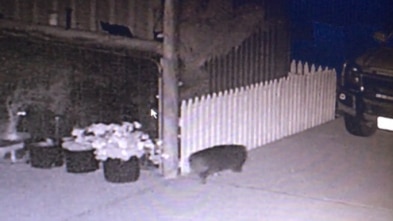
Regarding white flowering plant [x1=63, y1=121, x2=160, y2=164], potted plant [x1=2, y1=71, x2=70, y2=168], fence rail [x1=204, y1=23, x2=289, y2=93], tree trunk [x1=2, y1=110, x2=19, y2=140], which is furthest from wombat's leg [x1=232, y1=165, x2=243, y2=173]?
tree trunk [x1=2, y1=110, x2=19, y2=140]

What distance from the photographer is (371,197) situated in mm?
7453

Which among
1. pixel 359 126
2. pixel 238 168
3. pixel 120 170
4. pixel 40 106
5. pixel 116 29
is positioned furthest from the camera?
pixel 359 126

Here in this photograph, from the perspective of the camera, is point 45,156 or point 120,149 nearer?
point 120,149

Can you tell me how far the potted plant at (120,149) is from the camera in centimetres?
779

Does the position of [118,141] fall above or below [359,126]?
above

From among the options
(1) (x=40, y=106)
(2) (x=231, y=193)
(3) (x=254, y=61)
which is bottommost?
(2) (x=231, y=193)

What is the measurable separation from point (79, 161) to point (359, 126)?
13.7 feet

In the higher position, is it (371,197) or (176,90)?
(176,90)

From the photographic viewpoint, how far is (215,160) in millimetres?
7984

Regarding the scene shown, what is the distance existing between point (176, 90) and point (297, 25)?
17.4 ft

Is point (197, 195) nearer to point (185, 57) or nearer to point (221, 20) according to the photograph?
point (185, 57)

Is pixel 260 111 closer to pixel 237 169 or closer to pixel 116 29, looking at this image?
pixel 237 169

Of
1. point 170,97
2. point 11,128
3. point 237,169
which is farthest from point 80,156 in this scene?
point 237,169

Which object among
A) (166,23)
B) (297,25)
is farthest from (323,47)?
(166,23)
